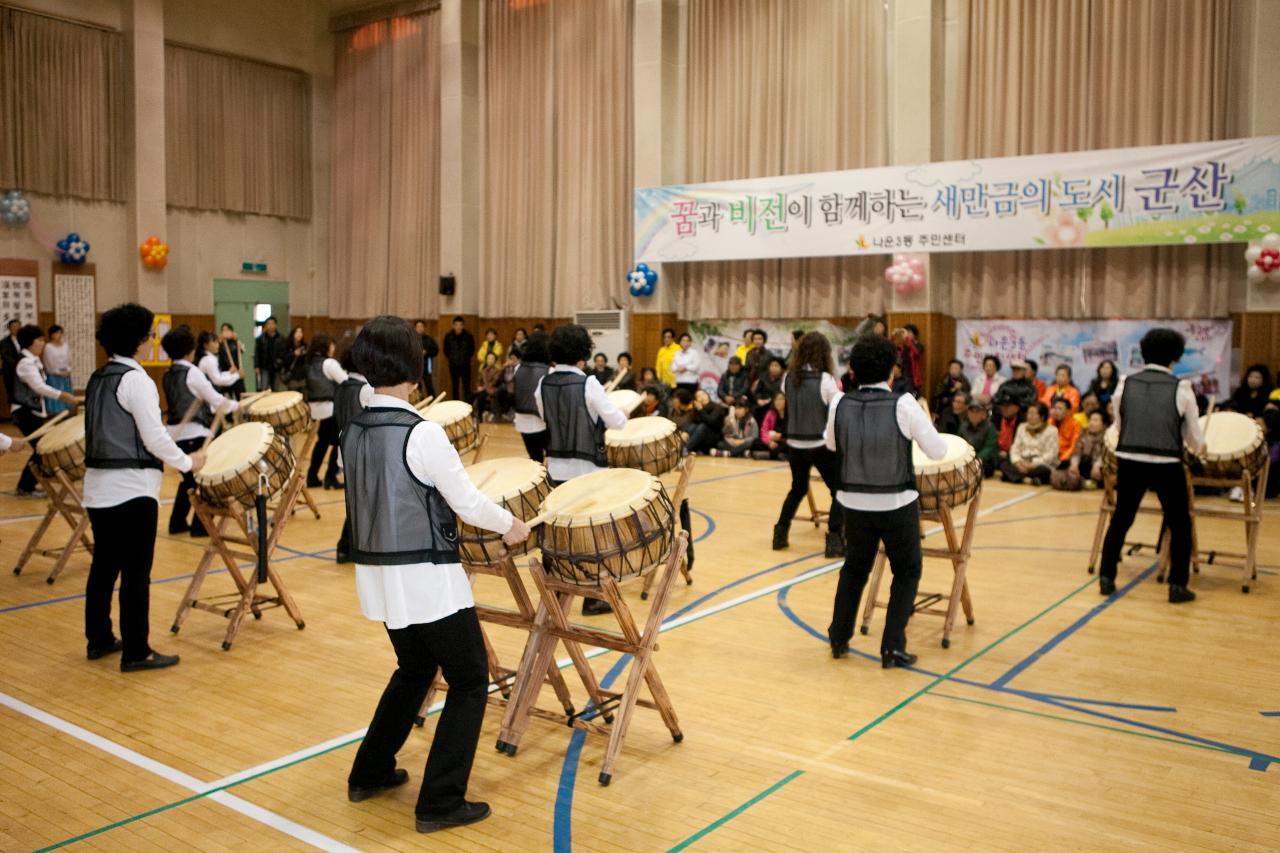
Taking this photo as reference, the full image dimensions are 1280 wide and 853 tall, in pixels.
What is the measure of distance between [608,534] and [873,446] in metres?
1.65

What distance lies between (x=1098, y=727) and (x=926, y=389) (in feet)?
30.5

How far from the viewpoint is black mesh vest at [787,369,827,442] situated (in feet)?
24.3

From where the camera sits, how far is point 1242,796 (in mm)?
3748

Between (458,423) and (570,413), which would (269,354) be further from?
(570,413)

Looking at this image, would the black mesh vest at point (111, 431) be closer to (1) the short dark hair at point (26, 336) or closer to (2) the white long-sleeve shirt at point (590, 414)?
(2) the white long-sleeve shirt at point (590, 414)

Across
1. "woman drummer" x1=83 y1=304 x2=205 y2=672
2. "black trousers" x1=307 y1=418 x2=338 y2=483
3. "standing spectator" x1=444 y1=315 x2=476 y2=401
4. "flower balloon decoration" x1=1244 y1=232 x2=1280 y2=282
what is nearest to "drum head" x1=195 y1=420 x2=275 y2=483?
"woman drummer" x1=83 y1=304 x2=205 y2=672

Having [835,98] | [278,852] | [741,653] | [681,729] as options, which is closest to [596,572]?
[681,729]

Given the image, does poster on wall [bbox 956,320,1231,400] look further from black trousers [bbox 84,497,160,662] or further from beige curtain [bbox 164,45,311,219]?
beige curtain [bbox 164,45,311,219]

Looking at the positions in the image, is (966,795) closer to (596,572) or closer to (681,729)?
(681,729)

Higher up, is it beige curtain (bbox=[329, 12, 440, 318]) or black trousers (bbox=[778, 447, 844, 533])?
beige curtain (bbox=[329, 12, 440, 318])

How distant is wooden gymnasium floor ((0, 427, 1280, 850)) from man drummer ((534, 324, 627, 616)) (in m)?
0.99

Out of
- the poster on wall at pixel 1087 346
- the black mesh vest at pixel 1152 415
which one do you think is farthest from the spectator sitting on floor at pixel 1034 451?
the black mesh vest at pixel 1152 415

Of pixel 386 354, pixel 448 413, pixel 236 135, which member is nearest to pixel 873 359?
Answer: pixel 386 354

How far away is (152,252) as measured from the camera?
18.2m
